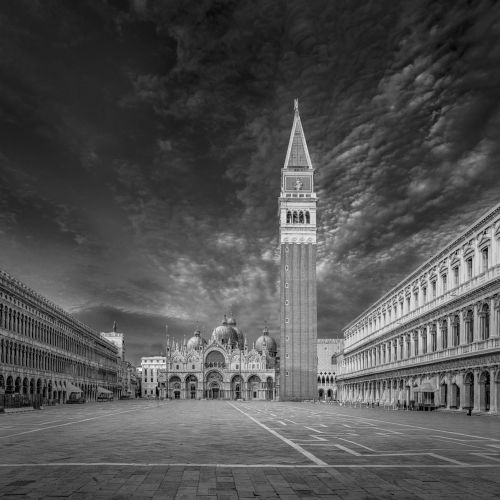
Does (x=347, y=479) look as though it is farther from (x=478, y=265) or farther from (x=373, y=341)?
(x=373, y=341)

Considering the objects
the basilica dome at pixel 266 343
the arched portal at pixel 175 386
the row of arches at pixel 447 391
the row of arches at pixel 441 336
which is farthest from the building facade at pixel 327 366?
the row of arches at pixel 447 391

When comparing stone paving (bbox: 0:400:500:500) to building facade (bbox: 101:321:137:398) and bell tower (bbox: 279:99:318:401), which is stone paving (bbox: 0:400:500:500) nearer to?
bell tower (bbox: 279:99:318:401)

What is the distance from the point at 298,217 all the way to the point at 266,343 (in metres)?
74.8

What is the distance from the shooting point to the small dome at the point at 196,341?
627ft

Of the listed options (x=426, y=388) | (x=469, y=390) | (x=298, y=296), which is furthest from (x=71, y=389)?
(x=469, y=390)

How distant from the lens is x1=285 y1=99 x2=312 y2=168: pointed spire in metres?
134

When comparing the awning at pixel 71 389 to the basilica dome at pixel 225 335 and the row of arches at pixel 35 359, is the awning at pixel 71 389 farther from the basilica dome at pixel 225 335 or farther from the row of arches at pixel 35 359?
the basilica dome at pixel 225 335

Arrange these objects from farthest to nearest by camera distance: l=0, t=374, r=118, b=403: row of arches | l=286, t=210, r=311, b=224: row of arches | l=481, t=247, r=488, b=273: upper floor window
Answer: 1. l=286, t=210, r=311, b=224: row of arches
2. l=0, t=374, r=118, b=403: row of arches
3. l=481, t=247, r=488, b=273: upper floor window

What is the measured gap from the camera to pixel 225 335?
19300cm

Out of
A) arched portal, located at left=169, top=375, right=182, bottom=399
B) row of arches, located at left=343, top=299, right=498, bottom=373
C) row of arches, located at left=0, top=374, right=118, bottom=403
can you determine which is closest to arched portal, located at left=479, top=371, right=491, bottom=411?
row of arches, located at left=343, top=299, right=498, bottom=373

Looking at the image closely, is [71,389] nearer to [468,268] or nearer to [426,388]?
[426,388]

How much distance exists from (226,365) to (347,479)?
166489mm

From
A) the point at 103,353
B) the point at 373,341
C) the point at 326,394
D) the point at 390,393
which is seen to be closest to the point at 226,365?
the point at 326,394

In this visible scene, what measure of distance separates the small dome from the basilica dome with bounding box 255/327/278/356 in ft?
54.7
